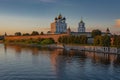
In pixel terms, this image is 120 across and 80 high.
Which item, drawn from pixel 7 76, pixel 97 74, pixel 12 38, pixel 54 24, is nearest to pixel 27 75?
pixel 7 76

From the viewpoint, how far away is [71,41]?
59.4m

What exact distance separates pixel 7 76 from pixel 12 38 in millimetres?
92069

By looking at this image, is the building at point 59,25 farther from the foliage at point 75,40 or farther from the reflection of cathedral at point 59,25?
the foliage at point 75,40

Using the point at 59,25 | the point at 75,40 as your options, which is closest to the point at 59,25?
the point at 59,25

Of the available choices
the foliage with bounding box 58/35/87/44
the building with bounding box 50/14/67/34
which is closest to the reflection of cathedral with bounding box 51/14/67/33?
the building with bounding box 50/14/67/34

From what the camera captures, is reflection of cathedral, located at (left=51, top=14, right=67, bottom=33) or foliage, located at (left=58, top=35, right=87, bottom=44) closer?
foliage, located at (left=58, top=35, right=87, bottom=44)

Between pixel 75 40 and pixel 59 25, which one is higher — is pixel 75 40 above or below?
below

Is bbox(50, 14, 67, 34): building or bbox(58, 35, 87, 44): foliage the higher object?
bbox(50, 14, 67, 34): building

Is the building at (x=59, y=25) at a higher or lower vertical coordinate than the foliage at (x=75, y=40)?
higher

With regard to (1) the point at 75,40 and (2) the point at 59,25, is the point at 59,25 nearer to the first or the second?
(2) the point at 59,25

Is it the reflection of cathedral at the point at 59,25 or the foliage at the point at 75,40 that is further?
the reflection of cathedral at the point at 59,25

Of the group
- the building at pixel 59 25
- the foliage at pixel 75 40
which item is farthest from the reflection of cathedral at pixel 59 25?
the foliage at pixel 75 40

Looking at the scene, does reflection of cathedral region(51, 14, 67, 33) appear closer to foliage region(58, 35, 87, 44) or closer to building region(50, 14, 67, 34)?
building region(50, 14, 67, 34)

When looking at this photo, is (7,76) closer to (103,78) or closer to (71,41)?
(103,78)
